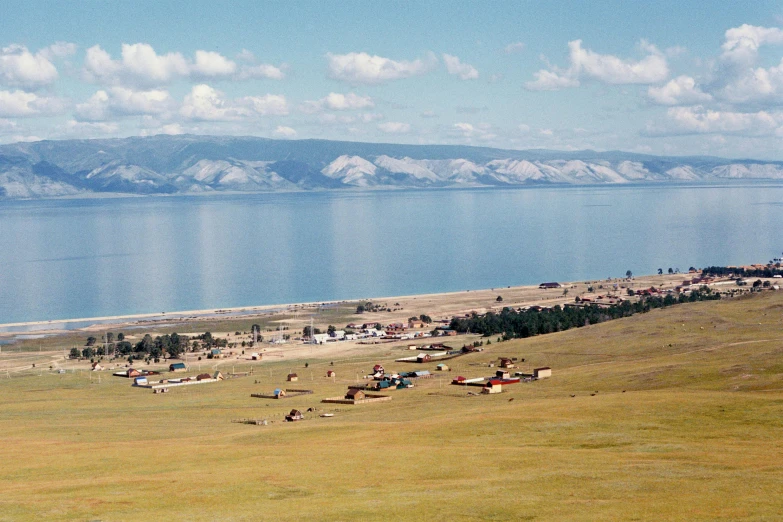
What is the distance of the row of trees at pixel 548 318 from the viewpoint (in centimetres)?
9112

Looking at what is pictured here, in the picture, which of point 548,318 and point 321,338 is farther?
point 321,338

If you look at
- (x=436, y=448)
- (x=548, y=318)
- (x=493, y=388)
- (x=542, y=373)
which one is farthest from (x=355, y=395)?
(x=548, y=318)

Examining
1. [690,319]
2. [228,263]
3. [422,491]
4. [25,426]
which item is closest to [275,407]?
[25,426]

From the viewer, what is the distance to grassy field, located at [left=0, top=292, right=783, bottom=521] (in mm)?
24297

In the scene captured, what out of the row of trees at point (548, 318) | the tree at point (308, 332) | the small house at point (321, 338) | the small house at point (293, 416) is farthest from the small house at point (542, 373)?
the tree at point (308, 332)

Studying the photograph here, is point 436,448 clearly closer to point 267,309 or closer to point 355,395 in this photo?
point 355,395

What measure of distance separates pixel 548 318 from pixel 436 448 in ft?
200

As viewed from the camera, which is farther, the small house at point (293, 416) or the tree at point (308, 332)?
the tree at point (308, 332)

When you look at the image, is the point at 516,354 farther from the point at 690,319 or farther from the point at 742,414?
the point at 742,414

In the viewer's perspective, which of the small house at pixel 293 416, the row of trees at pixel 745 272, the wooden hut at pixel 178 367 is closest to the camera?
the small house at pixel 293 416

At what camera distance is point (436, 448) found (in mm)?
34500

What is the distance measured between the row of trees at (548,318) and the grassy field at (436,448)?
22.5m

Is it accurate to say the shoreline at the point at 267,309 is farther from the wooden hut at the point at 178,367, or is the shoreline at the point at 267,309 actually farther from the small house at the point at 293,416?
the small house at the point at 293,416

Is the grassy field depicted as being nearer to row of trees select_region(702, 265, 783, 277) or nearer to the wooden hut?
the wooden hut
